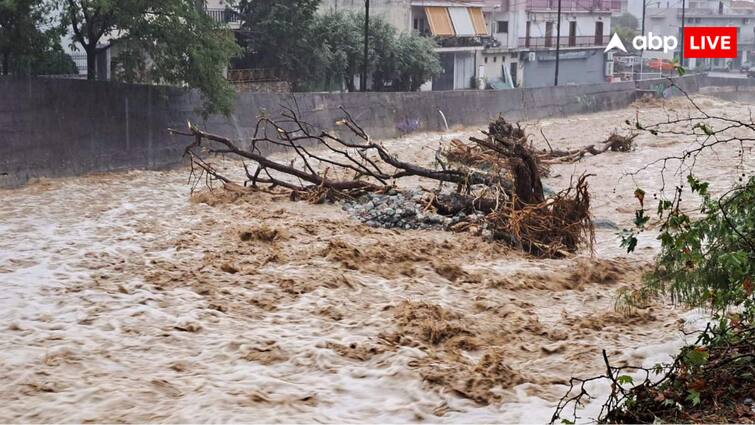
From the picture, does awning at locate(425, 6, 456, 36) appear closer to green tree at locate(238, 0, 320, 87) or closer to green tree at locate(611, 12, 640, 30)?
green tree at locate(238, 0, 320, 87)

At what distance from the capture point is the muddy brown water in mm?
8984

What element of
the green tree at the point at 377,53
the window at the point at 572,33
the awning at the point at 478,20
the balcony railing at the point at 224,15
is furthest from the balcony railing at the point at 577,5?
the balcony railing at the point at 224,15

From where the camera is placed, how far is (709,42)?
260 feet

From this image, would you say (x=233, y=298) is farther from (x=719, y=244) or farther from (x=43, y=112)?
(x=43, y=112)

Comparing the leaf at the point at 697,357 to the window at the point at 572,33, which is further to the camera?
the window at the point at 572,33

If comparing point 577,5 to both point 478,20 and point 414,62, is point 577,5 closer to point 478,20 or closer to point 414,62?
point 478,20

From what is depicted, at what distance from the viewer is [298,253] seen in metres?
15.0

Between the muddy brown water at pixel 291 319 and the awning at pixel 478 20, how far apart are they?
4355 cm

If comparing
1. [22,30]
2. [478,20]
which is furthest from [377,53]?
[22,30]

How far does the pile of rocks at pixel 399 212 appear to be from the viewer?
1711 cm

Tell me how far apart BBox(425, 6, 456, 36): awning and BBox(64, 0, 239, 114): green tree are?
108 feet

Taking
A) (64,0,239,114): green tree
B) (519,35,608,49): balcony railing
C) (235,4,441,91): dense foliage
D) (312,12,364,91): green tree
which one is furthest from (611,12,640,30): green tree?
(64,0,239,114): green tree

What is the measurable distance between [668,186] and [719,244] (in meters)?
14.8

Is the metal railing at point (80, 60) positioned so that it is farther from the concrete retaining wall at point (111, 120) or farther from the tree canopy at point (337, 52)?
the concrete retaining wall at point (111, 120)
